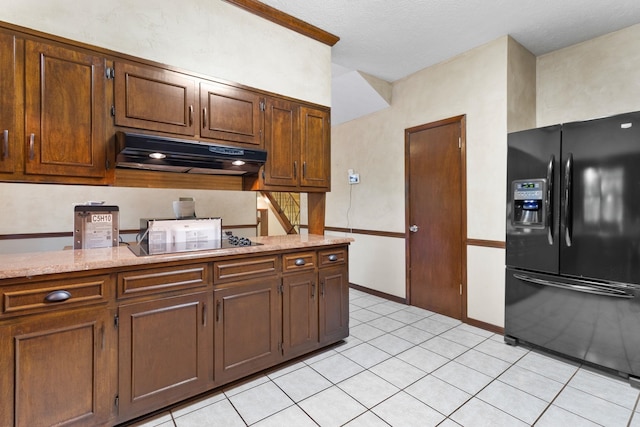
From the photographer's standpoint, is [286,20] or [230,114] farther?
[286,20]

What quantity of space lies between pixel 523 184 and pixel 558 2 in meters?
1.46

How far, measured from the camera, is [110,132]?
200 cm

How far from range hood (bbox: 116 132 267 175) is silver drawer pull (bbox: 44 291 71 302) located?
857mm

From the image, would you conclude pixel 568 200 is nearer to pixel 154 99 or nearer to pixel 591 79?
pixel 591 79

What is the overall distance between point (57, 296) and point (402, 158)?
11.9ft

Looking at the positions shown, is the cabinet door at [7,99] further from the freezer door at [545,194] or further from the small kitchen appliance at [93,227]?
the freezer door at [545,194]

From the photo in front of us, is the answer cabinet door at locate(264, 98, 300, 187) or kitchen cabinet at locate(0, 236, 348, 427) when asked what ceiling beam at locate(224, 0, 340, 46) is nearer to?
cabinet door at locate(264, 98, 300, 187)

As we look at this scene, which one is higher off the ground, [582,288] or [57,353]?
[582,288]

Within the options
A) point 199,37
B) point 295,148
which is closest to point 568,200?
point 295,148

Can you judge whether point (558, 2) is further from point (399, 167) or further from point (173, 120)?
point (173, 120)

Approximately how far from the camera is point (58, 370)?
158cm

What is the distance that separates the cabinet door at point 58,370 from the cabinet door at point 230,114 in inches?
56.4

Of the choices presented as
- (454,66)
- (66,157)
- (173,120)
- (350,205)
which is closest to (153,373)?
(66,157)

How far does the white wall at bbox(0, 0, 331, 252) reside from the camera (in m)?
1.91
